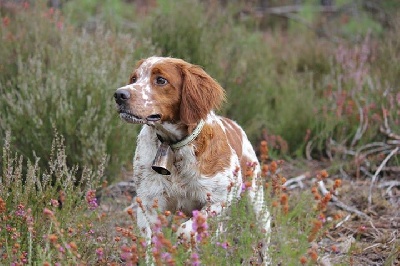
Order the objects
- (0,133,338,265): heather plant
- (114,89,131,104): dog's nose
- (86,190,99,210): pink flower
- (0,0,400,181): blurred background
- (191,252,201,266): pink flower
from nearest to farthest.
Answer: (191,252,201,266): pink flower → (0,133,338,265): heather plant → (86,190,99,210): pink flower → (114,89,131,104): dog's nose → (0,0,400,181): blurred background

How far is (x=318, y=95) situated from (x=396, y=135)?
1542mm

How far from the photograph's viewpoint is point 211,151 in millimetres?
3775

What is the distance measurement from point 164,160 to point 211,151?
0.95ft

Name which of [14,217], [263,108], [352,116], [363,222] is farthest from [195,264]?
[263,108]

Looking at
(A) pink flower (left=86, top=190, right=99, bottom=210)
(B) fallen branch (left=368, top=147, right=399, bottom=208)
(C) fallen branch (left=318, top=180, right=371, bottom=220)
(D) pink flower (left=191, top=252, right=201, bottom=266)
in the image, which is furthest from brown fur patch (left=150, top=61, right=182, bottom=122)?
(B) fallen branch (left=368, top=147, right=399, bottom=208)

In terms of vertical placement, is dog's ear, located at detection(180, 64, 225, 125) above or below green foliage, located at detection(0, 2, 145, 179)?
above

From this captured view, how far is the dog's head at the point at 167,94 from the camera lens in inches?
138

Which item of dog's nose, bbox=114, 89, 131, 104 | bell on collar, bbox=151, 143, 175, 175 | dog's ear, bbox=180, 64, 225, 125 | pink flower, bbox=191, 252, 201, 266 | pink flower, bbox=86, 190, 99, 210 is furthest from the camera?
dog's ear, bbox=180, 64, 225, 125

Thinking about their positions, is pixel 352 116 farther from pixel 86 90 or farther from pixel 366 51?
pixel 86 90

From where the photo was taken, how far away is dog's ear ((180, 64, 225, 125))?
Result: 372 centimetres

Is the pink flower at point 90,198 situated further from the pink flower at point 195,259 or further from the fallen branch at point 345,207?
the fallen branch at point 345,207

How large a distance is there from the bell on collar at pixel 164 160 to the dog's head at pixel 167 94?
0.49ft

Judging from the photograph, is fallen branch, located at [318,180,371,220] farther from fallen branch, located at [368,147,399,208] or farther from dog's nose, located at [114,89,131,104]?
dog's nose, located at [114,89,131,104]

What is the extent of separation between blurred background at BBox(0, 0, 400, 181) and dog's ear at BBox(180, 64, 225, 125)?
1210 mm
